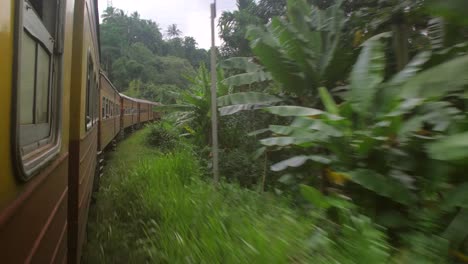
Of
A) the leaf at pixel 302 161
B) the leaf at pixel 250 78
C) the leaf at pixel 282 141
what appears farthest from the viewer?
the leaf at pixel 250 78

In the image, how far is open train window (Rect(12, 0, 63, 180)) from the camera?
1428 millimetres

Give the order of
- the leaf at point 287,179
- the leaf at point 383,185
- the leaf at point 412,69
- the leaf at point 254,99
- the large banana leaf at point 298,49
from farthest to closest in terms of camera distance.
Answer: the leaf at point 254,99, the large banana leaf at point 298,49, the leaf at point 287,179, the leaf at point 412,69, the leaf at point 383,185

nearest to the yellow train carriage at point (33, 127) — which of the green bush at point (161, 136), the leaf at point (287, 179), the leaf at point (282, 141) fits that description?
the leaf at point (282, 141)

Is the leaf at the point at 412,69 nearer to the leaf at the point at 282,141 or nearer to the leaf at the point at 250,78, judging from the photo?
the leaf at the point at 282,141

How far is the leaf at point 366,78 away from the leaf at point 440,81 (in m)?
0.60

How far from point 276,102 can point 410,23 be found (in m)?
2.22

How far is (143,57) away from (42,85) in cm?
6384

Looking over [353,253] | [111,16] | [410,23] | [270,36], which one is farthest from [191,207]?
[111,16]

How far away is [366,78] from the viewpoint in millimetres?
4238

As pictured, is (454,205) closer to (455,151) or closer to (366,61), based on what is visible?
(455,151)

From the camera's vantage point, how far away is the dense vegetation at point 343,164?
279 centimetres

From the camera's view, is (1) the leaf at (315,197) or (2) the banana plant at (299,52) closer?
(1) the leaf at (315,197)

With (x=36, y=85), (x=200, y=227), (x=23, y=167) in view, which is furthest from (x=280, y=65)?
(x=23, y=167)

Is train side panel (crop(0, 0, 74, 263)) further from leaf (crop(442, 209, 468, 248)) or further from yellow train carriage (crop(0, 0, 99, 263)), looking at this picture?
leaf (crop(442, 209, 468, 248))
